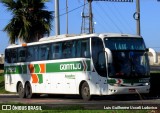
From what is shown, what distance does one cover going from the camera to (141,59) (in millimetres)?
23750

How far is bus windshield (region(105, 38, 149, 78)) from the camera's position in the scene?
75.8ft

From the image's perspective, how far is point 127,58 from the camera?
23359 mm

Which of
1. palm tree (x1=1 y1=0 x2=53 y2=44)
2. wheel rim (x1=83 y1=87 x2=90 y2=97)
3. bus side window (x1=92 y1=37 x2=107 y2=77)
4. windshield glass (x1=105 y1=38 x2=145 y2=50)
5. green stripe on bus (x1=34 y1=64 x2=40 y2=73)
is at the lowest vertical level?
wheel rim (x1=83 y1=87 x2=90 y2=97)

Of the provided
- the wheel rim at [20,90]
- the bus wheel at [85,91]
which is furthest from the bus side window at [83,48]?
the wheel rim at [20,90]

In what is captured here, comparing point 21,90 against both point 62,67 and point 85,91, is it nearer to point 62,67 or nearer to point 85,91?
point 62,67

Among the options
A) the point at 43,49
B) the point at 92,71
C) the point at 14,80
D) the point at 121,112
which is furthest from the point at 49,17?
the point at 121,112

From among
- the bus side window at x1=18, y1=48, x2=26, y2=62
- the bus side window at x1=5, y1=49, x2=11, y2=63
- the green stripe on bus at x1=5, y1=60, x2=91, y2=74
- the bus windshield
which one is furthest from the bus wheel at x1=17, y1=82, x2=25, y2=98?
the bus windshield

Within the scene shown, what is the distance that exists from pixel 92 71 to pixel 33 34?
17.4m

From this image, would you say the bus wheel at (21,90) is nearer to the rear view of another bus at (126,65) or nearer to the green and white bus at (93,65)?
the green and white bus at (93,65)

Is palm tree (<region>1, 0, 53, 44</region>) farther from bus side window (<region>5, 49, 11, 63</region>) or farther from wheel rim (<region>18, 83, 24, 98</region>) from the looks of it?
wheel rim (<region>18, 83, 24, 98</region>)

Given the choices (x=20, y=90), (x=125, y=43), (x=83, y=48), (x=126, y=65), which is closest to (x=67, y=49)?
(x=83, y=48)

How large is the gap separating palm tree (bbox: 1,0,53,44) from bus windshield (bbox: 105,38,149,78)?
1694 centimetres

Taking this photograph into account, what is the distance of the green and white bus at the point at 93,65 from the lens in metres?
23.1

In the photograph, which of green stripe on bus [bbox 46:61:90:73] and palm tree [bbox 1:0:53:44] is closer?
green stripe on bus [bbox 46:61:90:73]
